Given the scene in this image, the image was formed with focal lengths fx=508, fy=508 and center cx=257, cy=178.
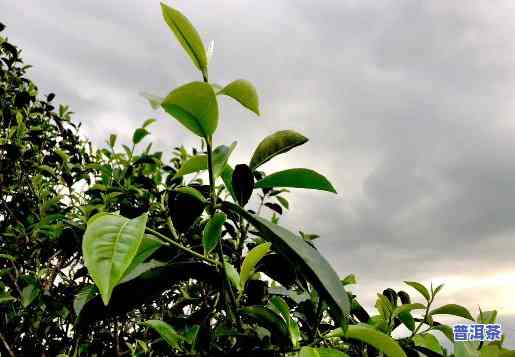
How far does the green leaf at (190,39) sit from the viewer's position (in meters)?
1.04

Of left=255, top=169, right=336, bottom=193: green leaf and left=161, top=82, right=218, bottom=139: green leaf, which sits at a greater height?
left=161, top=82, right=218, bottom=139: green leaf

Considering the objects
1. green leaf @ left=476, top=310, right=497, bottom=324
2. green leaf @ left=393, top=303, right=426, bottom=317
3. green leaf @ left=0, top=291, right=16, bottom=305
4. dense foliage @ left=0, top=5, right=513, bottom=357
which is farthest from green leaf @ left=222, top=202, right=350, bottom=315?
green leaf @ left=0, top=291, right=16, bottom=305

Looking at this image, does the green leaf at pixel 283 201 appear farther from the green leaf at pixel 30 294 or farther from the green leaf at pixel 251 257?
the green leaf at pixel 251 257

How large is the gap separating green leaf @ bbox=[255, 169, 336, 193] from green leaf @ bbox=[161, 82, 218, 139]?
186 millimetres

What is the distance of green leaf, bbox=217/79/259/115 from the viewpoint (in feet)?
3.41

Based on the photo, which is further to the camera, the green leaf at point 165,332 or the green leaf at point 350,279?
the green leaf at point 350,279

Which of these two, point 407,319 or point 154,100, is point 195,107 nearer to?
point 154,100

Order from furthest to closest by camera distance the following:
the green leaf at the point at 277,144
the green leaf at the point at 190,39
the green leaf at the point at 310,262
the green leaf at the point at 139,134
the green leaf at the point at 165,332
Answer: the green leaf at the point at 139,134
the green leaf at the point at 165,332
the green leaf at the point at 277,144
the green leaf at the point at 190,39
the green leaf at the point at 310,262

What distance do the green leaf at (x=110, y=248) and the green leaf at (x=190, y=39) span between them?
358 millimetres

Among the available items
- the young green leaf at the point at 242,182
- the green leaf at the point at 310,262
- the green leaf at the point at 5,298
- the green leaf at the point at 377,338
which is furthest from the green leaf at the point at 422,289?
the green leaf at the point at 5,298

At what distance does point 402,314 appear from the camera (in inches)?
65.8

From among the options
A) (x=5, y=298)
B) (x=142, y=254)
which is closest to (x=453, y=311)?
(x=142, y=254)

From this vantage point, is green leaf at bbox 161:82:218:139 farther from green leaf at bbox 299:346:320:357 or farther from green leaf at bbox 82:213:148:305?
green leaf at bbox 299:346:320:357

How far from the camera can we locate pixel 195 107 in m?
0.97
